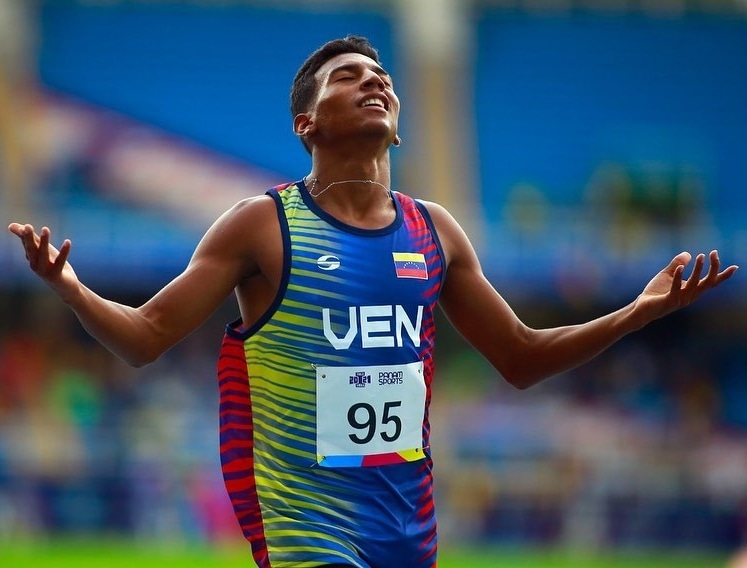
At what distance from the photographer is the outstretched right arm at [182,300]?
4.35 metres

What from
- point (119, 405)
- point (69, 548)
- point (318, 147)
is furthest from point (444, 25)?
point (318, 147)

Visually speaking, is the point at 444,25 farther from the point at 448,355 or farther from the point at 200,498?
the point at 200,498

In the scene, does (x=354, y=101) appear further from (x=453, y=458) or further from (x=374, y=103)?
(x=453, y=458)

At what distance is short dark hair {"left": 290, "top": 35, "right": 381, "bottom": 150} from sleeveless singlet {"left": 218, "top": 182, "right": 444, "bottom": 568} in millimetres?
500

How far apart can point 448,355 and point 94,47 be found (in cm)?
863

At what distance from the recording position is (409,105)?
82.8 ft

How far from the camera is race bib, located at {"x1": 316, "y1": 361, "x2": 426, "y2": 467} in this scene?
447 centimetres

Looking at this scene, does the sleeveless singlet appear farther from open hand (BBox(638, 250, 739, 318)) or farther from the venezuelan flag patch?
open hand (BBox(638, 250, 739, 318))

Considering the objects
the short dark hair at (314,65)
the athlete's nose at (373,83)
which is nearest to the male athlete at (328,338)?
the athlete's nose at (373,83)

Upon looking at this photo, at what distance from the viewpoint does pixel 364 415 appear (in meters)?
4.52

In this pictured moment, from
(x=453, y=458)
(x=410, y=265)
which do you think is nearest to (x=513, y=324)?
(x=410, y=265)

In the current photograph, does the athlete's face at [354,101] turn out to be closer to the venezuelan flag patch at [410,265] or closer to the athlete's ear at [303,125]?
the athlete's ear at [303,125]

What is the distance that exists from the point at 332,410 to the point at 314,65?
127 centimetres

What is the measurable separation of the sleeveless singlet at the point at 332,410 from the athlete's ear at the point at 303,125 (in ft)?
1.17
